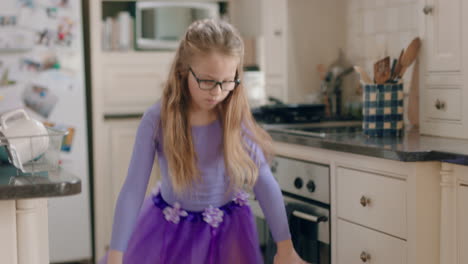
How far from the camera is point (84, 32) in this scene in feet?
11.7

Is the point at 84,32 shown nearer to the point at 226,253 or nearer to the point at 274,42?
the point at 274,42

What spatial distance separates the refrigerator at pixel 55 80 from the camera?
3305mm

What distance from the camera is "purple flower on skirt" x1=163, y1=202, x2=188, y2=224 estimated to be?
5.84ft

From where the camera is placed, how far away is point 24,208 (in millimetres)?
1349

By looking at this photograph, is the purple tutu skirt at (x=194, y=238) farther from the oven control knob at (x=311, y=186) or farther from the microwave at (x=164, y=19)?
the microwave at (x=164, y=19)

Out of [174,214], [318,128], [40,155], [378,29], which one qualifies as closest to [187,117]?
[174,214]

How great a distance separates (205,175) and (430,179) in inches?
25.2

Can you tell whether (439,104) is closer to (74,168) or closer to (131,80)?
(131,80)

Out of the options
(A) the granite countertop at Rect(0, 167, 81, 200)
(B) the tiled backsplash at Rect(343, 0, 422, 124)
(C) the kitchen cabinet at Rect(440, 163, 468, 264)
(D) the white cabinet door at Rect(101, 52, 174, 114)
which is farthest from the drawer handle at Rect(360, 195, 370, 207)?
(D) the white cabinet door at Rect(101, 52, 174, 114)

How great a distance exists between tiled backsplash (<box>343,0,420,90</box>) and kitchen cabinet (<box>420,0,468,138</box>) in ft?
0.66

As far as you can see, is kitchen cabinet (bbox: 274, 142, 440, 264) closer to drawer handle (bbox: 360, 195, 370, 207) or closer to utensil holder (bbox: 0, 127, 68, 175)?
drawer handle (bbox: 360, 195, 370, 207)

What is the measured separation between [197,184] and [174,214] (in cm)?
11

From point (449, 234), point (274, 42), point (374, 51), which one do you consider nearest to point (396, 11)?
point (374, 51)

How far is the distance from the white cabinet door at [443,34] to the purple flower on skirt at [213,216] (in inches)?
40.8
